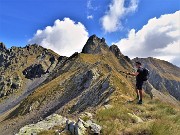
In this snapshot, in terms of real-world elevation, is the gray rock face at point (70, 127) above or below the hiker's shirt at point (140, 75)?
below

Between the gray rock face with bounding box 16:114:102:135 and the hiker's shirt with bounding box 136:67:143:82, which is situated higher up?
the hiker's shirt with bounding box 136:67:143:82

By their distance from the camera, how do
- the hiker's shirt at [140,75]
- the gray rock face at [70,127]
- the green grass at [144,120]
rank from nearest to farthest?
the green grass at [144,120], the gray rock face at [70,127], the hiker's shirt at [140,75]

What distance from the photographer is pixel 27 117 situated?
8425 cm

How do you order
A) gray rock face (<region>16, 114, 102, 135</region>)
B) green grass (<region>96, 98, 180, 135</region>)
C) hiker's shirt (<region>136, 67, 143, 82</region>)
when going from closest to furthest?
1. green grass (<region>96, 98, 180, 135</region>)
2. gray rock face (<region>16, 114, 102, 135</region>)
3. hiker's shirt (<region>136, 67, 143, 82</region>)

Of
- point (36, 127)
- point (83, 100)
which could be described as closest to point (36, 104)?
point (83, 100)

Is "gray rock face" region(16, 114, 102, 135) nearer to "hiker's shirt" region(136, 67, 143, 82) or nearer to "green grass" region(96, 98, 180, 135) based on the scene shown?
"green grass" region(96, 98, 180, 135)

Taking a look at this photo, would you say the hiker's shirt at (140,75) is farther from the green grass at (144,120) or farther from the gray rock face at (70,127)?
the gray rock face at (70,127)

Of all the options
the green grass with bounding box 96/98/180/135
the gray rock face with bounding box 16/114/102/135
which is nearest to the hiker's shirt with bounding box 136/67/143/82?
the green grass with bounding box 96/98/180/135

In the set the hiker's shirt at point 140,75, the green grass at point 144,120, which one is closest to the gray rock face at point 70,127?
the green grass at point 144,120

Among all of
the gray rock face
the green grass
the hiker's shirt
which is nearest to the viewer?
the green grass

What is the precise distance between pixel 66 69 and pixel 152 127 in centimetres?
12421

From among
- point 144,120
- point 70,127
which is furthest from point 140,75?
point 70,127

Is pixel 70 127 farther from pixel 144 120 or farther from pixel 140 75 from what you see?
pixel 140 75

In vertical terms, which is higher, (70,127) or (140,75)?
(140,75)
